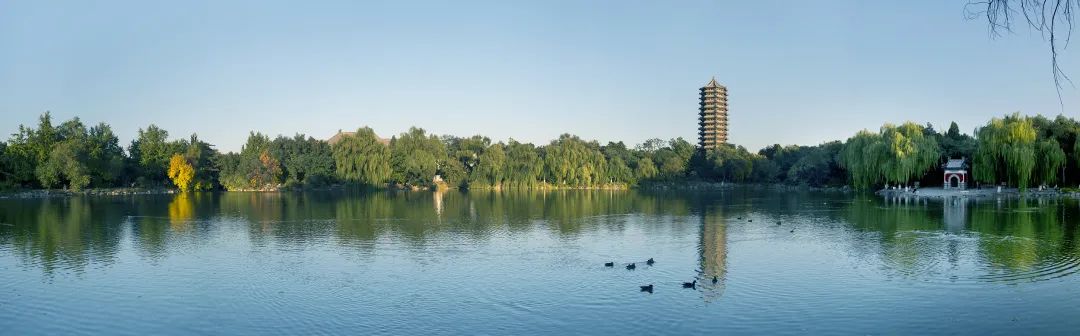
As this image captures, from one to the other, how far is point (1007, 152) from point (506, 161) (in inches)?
1508

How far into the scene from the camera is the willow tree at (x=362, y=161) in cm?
6103

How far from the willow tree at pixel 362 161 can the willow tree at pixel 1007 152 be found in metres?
41.6

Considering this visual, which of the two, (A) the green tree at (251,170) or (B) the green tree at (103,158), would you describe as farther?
(A) the green tree at (251,170)

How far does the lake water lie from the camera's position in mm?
10875

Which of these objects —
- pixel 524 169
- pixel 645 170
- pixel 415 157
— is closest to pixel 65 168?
pixel 415 157

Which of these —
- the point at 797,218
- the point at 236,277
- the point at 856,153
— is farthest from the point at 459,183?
the point at 236,277

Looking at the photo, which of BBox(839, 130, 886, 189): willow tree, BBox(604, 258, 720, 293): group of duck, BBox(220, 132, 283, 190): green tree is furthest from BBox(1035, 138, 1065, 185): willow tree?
BBox(220, 132, 283, 190): green tree

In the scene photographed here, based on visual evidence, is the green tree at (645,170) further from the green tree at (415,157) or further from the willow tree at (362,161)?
the willow tree at (362,161)

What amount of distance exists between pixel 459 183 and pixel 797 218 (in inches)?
1669

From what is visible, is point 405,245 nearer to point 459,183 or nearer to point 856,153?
point 856,153

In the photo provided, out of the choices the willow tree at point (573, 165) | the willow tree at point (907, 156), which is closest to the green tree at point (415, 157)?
the willow tree at point (573, 165)

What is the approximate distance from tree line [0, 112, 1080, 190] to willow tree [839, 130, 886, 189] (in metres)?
0.07

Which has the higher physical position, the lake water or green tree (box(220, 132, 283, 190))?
green tree (box(220, 132, 283, 190))

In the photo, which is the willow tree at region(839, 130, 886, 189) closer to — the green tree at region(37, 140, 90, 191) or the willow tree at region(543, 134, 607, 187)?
the willow tree at region(543, 134, 607, 187)
